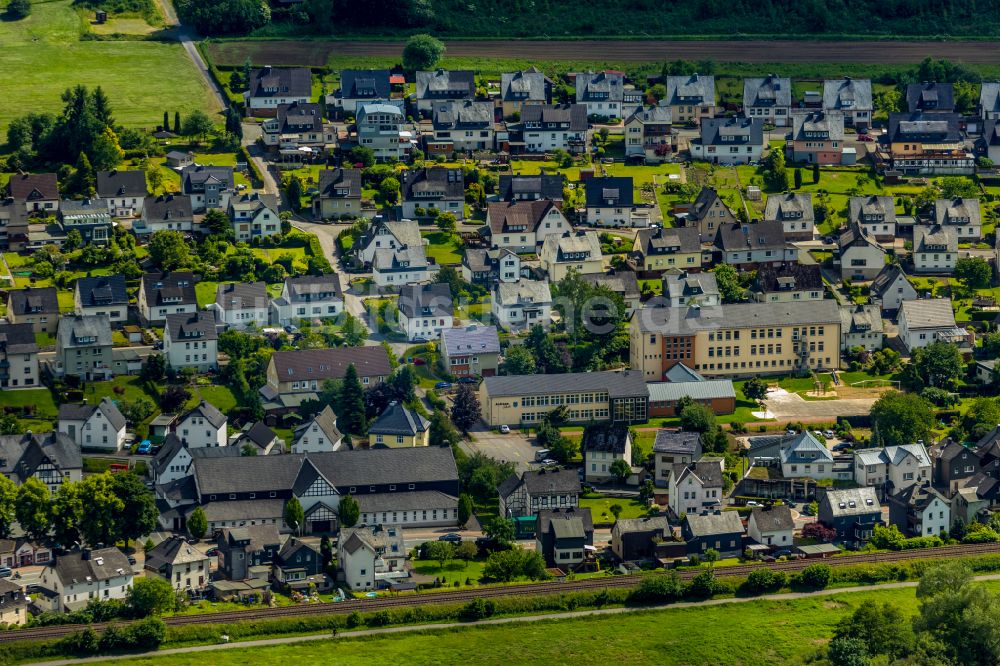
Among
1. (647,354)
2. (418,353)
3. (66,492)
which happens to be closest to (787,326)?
(647,354)

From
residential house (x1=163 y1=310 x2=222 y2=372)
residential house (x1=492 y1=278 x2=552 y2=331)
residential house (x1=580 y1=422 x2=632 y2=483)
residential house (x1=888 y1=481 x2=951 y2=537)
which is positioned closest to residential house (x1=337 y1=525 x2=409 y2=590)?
residential house (x1=580 y1=422 x2=632 y2=483)

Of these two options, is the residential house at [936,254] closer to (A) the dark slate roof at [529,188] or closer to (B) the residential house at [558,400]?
(A) the dark slate roof at [529,188]

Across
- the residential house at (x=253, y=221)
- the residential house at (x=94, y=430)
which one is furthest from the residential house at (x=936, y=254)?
the residential house at (x=94, y=430)

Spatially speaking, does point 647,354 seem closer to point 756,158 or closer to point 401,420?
point 401,420

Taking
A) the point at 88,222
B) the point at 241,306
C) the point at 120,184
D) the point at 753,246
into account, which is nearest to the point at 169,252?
the point at 88,222

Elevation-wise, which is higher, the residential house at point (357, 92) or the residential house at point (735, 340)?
the residential house at point (357, 92)

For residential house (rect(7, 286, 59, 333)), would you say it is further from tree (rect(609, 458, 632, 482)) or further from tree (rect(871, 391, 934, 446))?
tree (rect(871, 391, 934, 446))

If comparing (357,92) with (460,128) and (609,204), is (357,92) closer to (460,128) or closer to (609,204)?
(460,128)
